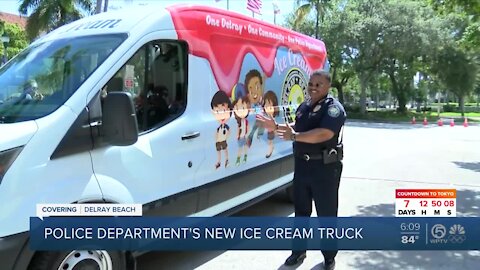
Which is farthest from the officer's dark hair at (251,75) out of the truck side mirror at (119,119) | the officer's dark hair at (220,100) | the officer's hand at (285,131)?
the truck side mirror at (119,119)

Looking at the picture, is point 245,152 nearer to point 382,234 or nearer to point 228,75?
point 228,75

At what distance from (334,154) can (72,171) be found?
221 cm

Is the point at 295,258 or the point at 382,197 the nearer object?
the point at 295,258

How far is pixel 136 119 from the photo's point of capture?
326cm

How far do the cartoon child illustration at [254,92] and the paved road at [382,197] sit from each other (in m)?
1.40

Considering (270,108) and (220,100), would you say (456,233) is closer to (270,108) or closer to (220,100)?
(220,100)

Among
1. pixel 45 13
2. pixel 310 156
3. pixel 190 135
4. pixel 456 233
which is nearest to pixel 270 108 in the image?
pixel 310 156

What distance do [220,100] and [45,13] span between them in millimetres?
25290

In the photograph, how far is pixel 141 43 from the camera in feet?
11.9

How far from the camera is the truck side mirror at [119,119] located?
2998 mm

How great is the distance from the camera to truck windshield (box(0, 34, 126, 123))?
313cm

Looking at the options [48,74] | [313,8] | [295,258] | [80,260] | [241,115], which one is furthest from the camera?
[313,8]

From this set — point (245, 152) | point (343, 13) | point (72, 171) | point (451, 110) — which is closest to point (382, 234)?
point (245, 152)

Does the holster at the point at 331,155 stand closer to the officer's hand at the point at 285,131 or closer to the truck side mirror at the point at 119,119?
the officer's hand at the point at 285,131
